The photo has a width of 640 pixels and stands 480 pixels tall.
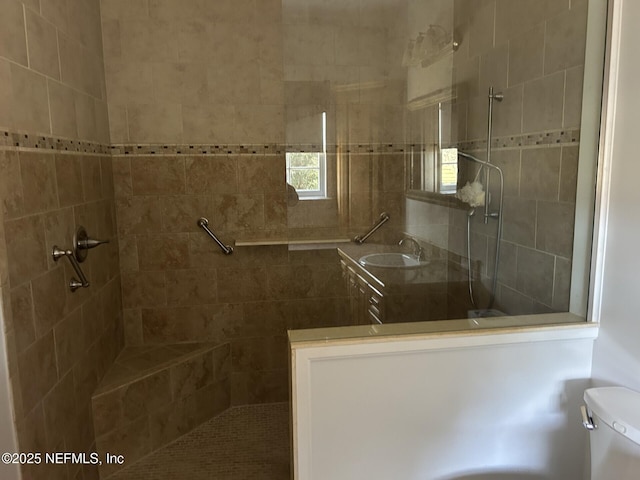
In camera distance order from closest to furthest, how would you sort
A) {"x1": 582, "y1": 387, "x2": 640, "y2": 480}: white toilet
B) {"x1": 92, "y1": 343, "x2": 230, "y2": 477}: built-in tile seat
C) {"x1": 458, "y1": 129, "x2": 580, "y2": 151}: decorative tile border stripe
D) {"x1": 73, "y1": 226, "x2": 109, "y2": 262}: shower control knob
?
{"x1": 582, "y1": 387, "x2": 640, "y2": 480}: white toilet < {"x1": 458, "y1": 129, "x2": 580, "y2": 151}: decorative tile border stripe < {"x1": 73, "y1": 226, "x2": 109, "y2": 262}: shower control knob < {"x1": 92, "y1": 343, "x2": 230, "y2": 477}: built-in tile seat

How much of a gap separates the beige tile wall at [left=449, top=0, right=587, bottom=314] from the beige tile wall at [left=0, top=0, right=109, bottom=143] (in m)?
1.93

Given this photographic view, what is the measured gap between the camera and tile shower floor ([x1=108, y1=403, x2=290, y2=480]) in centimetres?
231

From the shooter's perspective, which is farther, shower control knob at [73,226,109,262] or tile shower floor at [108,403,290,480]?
tile shower floor at [108,403,290,480]

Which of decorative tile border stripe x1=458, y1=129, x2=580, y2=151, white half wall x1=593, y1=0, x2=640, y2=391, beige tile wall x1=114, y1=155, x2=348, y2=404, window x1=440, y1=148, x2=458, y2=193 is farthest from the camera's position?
beige tile wall x1=114, y1=155, x2=348, y2=404

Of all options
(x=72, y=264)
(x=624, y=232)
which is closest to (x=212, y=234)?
(x=72, y=264)

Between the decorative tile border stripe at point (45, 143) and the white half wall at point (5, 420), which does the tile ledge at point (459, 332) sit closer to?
the white half wall at point (5, 420)

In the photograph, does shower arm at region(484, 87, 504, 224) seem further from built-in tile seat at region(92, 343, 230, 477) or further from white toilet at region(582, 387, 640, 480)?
built-in tile seat at region(92, 343, 230, 477)

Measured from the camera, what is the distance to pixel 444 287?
234 cm

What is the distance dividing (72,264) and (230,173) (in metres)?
1.08

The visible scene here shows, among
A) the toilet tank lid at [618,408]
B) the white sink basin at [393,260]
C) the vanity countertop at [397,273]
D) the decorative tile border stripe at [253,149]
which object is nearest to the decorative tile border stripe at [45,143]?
the decorative tile border stripe at [253,149]

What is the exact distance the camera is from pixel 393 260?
2.67 m

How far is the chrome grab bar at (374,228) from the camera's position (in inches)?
109

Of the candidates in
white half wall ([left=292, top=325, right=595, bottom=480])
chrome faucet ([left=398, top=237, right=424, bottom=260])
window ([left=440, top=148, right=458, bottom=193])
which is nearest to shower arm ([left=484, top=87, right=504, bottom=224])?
window ([left=440, top=148, right=458, bottom=193])

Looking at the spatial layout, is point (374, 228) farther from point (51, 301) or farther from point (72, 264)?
point (51, 301)
